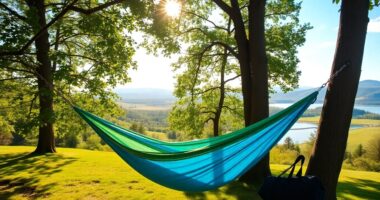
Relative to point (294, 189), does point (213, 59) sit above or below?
above

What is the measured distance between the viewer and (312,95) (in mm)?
2982

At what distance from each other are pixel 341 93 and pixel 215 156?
1452mm

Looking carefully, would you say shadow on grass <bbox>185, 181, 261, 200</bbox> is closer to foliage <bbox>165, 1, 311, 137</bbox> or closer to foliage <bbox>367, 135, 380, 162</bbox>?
foliage <bbox>165, 1, 311, 137</bbox>

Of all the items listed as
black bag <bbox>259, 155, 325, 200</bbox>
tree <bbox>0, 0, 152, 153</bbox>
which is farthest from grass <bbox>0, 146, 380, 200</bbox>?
black bag <bbox>259, 155, 325, 200</bbox>

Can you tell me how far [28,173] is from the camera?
7.99m

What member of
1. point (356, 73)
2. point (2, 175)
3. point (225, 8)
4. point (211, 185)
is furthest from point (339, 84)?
point (2, 175)

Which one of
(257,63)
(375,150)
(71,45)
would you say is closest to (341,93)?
(257,63)

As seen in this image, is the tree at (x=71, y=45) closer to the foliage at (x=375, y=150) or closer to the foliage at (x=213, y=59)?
the foliage at (x=213, y=59)

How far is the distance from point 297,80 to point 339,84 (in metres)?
8.05

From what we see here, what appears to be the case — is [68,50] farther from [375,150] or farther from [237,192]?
[375,150]

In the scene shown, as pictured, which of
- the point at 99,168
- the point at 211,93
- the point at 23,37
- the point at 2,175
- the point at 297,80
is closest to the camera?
the point at 23,37

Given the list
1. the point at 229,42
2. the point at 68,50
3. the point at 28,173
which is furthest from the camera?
the point at 68,50

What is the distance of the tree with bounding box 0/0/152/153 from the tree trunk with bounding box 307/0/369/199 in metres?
4.51

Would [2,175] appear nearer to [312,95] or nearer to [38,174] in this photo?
[38,174]
